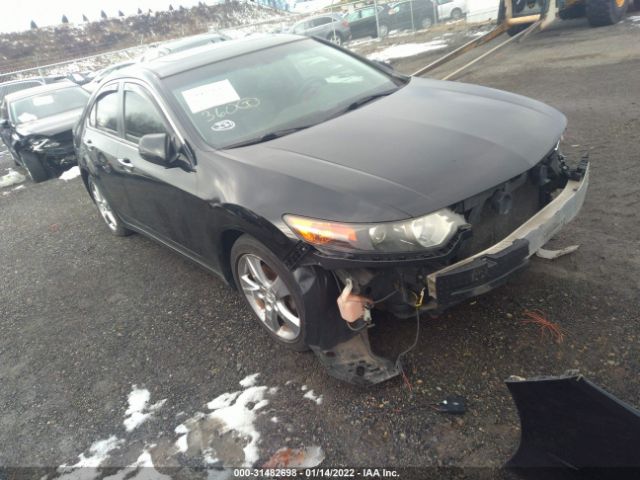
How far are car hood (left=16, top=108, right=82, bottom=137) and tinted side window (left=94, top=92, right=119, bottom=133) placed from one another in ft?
14.7

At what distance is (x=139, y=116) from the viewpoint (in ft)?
11.6

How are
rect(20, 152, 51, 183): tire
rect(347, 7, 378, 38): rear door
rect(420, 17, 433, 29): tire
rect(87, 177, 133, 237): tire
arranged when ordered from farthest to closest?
1. rect(347, 7, 378, 38): rear door
2. rect(420, 17, 433, 29): tire
3. rect(20, 152, 51, 183): tire
4. rect(87, 177, 133, 237): tire

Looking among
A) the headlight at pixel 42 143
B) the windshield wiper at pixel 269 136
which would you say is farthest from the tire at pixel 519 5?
the headlight at pixel 42 143

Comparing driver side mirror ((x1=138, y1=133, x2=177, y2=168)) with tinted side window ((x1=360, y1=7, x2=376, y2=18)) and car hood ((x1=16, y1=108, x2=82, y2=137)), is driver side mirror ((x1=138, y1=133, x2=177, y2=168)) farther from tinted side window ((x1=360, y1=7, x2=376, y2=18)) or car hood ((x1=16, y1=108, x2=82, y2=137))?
tinted side window ((x1=360, y1=7, x2=376, y2=18))

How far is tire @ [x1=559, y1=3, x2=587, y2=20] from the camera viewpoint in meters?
11.0

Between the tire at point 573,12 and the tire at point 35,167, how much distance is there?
11605 millimetres

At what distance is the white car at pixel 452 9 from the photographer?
18438mm

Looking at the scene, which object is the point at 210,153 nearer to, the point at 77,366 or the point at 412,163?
the point at 412,163

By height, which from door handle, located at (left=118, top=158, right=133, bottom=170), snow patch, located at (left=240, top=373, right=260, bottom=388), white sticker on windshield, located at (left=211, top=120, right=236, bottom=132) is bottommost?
snow patch, located at (left=240, top=373, right=260, bottom=388)

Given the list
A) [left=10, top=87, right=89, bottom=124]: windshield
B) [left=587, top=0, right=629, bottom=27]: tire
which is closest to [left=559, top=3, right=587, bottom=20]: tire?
[left=587, top=0, right=629, bottom=27]: tire

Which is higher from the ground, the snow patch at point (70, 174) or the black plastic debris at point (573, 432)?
the black plastic debris at point (573, 432)

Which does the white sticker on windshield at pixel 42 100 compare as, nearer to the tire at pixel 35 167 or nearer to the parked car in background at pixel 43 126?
the parked car in background at pixel 43 126

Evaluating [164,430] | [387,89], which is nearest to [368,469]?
[164,430]

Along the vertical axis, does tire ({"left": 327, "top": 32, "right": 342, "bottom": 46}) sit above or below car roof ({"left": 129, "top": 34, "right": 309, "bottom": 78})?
below
